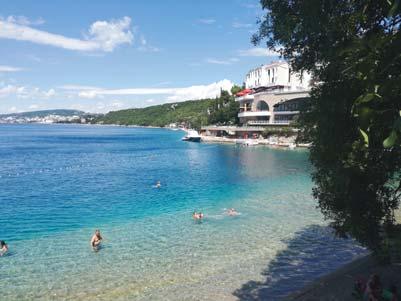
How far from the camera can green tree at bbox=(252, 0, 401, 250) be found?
34.8 ft

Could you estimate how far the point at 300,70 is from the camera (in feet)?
45.1

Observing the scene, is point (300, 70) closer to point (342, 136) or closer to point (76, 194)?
point (342, 136)

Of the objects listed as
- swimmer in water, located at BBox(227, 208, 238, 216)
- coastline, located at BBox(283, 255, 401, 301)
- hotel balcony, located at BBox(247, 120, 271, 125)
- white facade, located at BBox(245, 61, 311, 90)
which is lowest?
swimmer in water, located at BBox(227, 208, 238, 216)

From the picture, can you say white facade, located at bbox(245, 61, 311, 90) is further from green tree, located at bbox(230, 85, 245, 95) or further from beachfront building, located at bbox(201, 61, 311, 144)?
green tree, located at bbox(230, 85, 245, 95)

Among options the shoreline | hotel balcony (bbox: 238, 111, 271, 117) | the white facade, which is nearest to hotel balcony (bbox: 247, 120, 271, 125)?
hotel balcony (bbox: 238, 111, 271, 117)

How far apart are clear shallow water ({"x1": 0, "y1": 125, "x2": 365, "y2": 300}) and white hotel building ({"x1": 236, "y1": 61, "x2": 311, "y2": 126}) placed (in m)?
73.7

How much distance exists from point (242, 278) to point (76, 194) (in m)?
→ 28.6

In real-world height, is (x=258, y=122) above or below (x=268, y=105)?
below

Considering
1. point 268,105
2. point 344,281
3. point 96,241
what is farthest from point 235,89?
point 344,281

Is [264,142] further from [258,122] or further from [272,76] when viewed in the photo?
[272,76]

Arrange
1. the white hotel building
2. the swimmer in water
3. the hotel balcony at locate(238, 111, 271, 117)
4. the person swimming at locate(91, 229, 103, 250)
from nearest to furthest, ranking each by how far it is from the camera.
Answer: the person swimming at locate(91, 229, 103, 250), the swimmer in water, the white hotel building, the hotel balcony at locate(238, 111, 271, 117)

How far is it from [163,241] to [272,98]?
365ft

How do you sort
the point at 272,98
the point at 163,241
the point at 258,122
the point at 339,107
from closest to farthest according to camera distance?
the point at 339,107 → the point at 163,241 → the point at 272,98 → the point at 258,122

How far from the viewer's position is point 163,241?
2527cm
